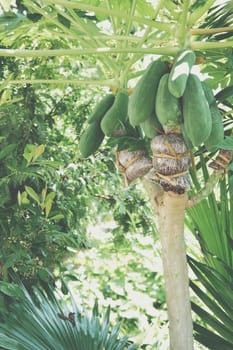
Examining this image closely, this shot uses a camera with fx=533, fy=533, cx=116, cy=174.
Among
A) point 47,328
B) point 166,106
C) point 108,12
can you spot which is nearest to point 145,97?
point 166,106

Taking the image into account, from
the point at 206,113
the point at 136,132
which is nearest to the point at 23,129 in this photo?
the point at 136,132

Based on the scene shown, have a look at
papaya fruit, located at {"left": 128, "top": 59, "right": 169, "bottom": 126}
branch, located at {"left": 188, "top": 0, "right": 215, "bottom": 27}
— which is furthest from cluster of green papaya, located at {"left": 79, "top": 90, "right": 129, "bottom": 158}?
branch, located at {"left": 188, "top": 0, "right": 215, "bottom": 27}

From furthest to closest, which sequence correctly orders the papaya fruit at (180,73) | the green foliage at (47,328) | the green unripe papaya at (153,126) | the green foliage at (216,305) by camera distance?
1. the green foliage at (216,305)
2. the green foliage at (47,328)
3. the green unripe papaya at (153,126)
4. the papaya fruit at (180,73)

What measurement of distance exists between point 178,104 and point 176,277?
0.39m

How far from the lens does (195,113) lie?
3.13 feet

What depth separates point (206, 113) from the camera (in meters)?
0.96

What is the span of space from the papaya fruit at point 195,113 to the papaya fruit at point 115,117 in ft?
0.64

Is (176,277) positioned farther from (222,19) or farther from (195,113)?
(222,19)

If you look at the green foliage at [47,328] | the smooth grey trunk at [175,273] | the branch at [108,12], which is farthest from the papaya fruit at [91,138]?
the green foliage at [47,328]

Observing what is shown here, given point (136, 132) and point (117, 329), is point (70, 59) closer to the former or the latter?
point (136, 132)

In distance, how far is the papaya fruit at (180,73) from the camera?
3.11ft

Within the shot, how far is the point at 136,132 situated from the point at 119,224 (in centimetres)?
108

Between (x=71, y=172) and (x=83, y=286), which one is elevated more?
(x=71, y=172)

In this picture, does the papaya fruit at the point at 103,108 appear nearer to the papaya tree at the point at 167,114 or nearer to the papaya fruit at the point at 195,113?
the papaya tree at the point at 167,114
